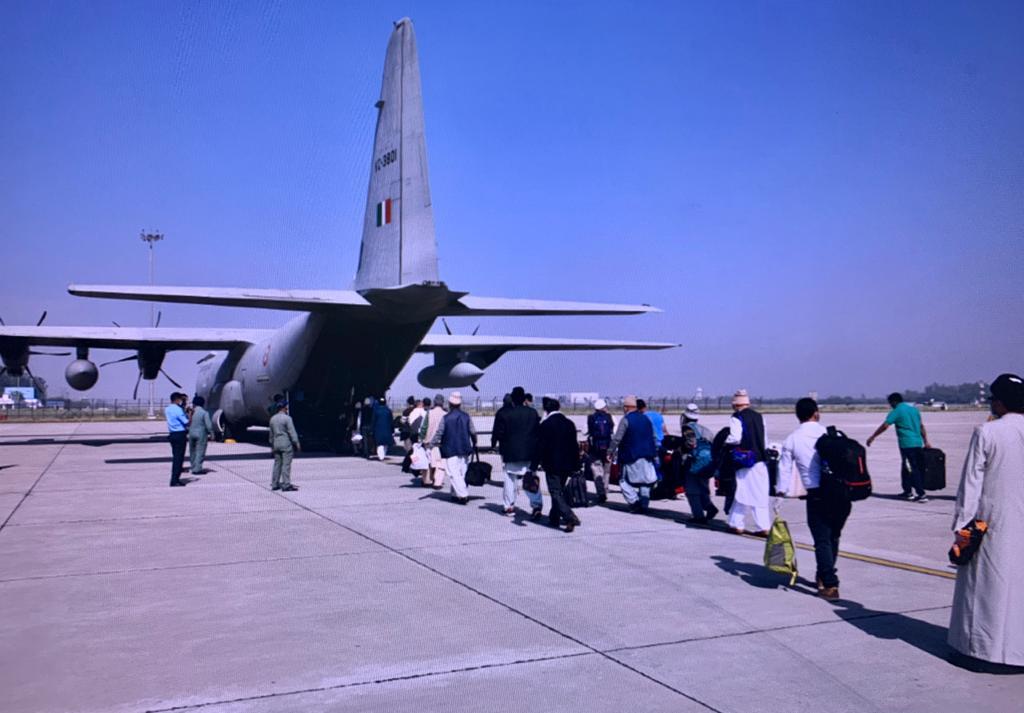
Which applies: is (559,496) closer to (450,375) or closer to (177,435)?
(177,435)

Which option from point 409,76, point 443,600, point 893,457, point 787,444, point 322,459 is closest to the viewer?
point 443,600

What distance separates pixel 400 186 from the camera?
686 inches

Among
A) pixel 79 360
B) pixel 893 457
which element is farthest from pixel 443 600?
pixel 79 360

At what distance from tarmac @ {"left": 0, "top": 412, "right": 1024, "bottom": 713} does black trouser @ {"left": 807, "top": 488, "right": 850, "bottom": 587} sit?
0.26m

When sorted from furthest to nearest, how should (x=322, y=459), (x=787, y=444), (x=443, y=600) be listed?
(x=322, y=459), (x=787, y=444), (x=443, y=600)

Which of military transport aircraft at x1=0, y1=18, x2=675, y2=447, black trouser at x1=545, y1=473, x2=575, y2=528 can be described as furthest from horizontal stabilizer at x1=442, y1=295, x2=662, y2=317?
black trouser at x1=545, y1=473, x2=575, y2=528

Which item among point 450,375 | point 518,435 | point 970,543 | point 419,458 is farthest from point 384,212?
point 970,543

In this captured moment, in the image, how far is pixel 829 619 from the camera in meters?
6.33

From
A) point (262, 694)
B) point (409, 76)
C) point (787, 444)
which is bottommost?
point (262, 694)

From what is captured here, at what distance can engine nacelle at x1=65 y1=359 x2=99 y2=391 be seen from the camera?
26.3 m

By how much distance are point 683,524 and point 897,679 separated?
19.8ft

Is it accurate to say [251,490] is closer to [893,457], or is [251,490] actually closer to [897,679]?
[897,679]

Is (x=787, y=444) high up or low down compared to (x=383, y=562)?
up

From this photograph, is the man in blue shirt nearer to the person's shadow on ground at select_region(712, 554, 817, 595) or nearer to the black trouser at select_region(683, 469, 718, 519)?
the black trouser at select_region(683, 469, 718, 519)
